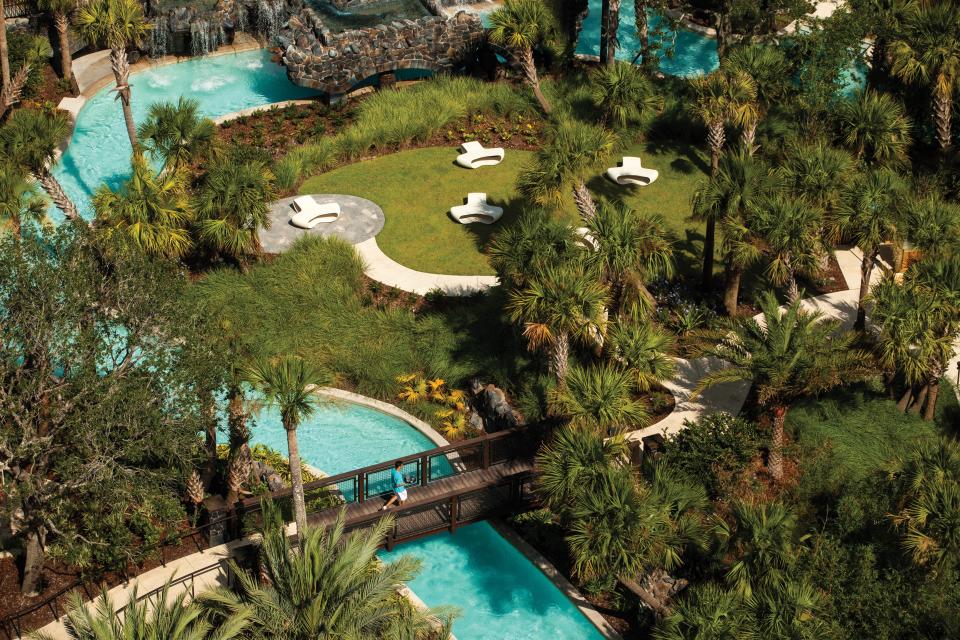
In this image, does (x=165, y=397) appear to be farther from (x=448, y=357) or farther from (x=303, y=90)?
(x=303, y=90)

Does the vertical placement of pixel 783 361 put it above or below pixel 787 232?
below

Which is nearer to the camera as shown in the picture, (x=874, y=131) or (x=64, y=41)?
(x=874, y=131)

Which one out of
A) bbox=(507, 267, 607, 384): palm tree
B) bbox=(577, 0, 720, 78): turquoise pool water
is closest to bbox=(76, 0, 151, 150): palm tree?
bbox=(507, 267, 607, 384): palm tree

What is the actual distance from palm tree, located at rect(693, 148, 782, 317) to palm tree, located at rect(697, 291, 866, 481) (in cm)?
297

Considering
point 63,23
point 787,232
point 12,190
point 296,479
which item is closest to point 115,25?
point 12,190

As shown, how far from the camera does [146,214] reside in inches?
1458

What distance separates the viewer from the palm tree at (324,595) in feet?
84.7

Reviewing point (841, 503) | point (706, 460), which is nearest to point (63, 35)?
point (706, 460)

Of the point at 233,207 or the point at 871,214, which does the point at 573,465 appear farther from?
the point at 233,207

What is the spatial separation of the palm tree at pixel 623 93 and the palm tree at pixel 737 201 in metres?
8.50

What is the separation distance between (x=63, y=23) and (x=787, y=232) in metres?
29.2

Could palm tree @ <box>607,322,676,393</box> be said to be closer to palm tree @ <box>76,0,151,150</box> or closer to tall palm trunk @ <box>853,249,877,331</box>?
tall palm trunk @ <box>853,249,877,331</box>

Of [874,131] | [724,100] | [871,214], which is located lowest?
[871,214]

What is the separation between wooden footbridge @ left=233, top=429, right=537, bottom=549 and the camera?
3142 centimetres
